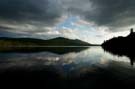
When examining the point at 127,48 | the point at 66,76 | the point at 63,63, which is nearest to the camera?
the point at 66,76

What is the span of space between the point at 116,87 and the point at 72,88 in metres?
5.18

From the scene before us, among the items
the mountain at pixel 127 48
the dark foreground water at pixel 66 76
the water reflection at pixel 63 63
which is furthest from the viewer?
the mountain at pixel 127 48

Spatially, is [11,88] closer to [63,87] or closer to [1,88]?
[1,88]

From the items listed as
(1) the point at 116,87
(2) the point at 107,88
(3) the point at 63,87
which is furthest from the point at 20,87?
(1) the point at 116,87

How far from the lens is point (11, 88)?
40.2 feet

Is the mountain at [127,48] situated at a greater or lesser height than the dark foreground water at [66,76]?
greater

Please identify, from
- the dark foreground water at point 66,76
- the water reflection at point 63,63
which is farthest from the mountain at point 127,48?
the dark foreground water at point 66,76

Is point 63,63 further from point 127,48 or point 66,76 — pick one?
point 127,48

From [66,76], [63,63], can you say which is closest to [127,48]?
[63,63]

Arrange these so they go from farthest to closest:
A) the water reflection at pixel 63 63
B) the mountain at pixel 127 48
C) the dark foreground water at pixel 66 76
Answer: the mountain at pixel 127 48
the water reflection at pixel 63 63
the dark foreground water at pixel 66 76

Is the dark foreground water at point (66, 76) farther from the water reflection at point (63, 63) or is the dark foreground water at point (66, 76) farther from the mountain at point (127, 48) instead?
the mountain at point (127, 48)

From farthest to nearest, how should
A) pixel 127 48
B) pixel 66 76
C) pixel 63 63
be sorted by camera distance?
pixel 127 48 < pixel 63 63 < pixel 66 76

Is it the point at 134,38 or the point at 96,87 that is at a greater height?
the point at 134,38

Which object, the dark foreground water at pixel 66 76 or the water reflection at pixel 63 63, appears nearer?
the dark foreground water at pixel 66 76
